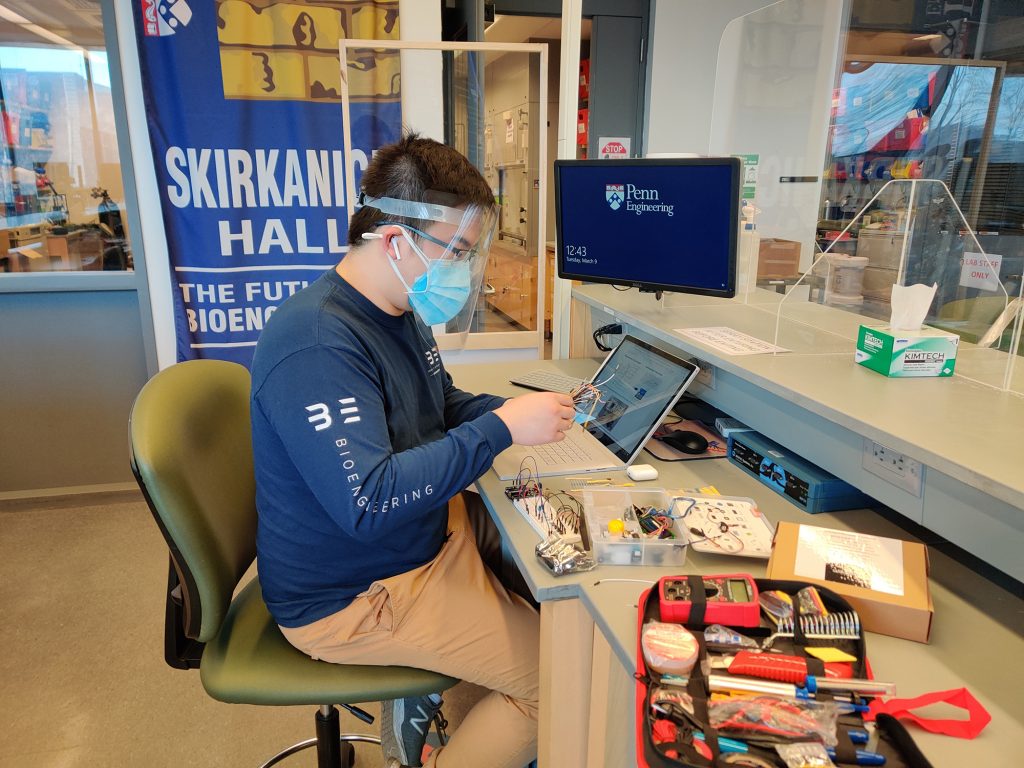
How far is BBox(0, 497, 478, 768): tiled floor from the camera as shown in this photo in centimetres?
170

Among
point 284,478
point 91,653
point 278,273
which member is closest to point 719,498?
point 284,478

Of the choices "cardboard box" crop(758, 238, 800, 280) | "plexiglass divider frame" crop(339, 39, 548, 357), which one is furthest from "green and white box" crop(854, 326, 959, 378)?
"plexiglass divider frame" crop(339, 39, 548, 357)

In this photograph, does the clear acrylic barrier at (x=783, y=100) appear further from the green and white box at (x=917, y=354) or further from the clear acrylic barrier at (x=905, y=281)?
the green and white box at (x=917, y=354)

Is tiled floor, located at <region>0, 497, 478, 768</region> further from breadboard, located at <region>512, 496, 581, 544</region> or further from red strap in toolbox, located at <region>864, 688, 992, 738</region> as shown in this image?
A: red strap in toolbox, located at <region>864, 688, 992, 738</region>

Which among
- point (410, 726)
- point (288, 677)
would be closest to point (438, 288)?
point (288, 677)

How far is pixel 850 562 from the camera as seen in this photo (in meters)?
1.01

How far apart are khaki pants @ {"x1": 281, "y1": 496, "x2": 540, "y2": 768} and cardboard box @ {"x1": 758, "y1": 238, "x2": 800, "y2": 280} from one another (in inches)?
62.1

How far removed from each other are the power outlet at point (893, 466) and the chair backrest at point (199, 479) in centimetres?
109

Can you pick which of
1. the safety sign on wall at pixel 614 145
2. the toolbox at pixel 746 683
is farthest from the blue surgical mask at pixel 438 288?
the safety sign on wall at pixel 614 145

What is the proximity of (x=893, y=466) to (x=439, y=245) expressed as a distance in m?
0.82

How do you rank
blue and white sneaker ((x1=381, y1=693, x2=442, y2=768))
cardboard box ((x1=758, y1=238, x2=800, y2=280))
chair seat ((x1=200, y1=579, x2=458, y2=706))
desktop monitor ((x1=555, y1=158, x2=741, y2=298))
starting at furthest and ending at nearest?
cardboard box ((x1=758, y1=238, x2=800, y2=280)) → desktop monitor ((x1=555, y1=158, x2=741, y2=298)) → blue and white sneaker ((x1=381, y1=693, x2=442, y2=768)) → chair seat ((x1=200, y1=579, x2=458, y2=706))

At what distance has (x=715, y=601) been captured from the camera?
901mm

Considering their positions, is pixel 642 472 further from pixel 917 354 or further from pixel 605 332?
pixel 605 332

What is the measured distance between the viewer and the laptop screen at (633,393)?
1458 mm
